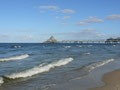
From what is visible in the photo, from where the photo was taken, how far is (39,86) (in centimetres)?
1072

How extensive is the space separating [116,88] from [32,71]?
712cm

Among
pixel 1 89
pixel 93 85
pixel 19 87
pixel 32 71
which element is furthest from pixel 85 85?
pixel 32 71

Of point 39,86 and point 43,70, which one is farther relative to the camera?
point 43,70

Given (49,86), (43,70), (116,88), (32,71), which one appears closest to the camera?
(116,88)

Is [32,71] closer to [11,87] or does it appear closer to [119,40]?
[11,87]

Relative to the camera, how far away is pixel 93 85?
10.8 meters

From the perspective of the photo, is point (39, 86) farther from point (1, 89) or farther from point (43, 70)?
point (43, 70)

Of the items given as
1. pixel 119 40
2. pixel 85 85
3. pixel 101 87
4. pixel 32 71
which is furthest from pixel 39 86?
pixel 119 40

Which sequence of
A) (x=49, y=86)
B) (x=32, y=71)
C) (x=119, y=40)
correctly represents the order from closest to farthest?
(x=49, y=86) < (x=32, y=71) < (x=119, y=40)

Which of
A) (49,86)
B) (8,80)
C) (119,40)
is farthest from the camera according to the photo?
(119,40)

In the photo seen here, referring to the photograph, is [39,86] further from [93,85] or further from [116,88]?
[116,88]

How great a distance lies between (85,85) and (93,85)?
1.31 feet

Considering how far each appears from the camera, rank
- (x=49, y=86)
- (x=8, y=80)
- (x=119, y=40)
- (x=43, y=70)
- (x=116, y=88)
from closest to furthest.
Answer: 1. (x=116, y=88)
2. (x=49, y=86)
3. (x=8, y=80)
4. (x=43, y=70)
5. (x=119, y=40)

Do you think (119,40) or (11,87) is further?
(119,40)
